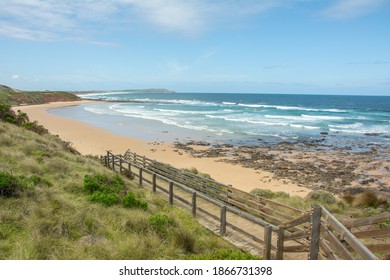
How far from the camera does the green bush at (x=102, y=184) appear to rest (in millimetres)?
8523

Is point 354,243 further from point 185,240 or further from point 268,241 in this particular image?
point 185,240

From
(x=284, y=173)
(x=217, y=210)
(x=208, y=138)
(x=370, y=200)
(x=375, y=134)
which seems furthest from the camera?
(x=375, y=134)

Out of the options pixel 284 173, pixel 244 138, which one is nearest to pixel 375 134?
pixel 244 138

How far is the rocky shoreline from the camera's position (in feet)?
60.2

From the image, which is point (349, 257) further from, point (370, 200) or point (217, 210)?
point (370, 200)

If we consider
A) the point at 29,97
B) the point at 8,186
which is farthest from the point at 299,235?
the point at 29,97

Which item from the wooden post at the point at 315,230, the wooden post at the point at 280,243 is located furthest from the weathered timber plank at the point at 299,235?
the wooden post at the point at 315,230

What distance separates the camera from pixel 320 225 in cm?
453

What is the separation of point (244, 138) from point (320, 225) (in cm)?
2870

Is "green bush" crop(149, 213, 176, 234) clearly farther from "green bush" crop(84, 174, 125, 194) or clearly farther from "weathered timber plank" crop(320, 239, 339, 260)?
"weathered timber plank" crop(320, 239, 339, 260)

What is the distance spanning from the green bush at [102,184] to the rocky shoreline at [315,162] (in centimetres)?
1206

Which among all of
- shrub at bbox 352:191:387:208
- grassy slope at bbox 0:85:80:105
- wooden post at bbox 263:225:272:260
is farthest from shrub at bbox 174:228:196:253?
grassy slope at bbox 0:85:80:105

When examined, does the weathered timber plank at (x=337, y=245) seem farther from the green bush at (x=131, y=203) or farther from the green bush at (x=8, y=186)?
the green bush at (x=8, y=186)

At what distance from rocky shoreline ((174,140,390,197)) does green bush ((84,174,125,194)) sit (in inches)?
475
